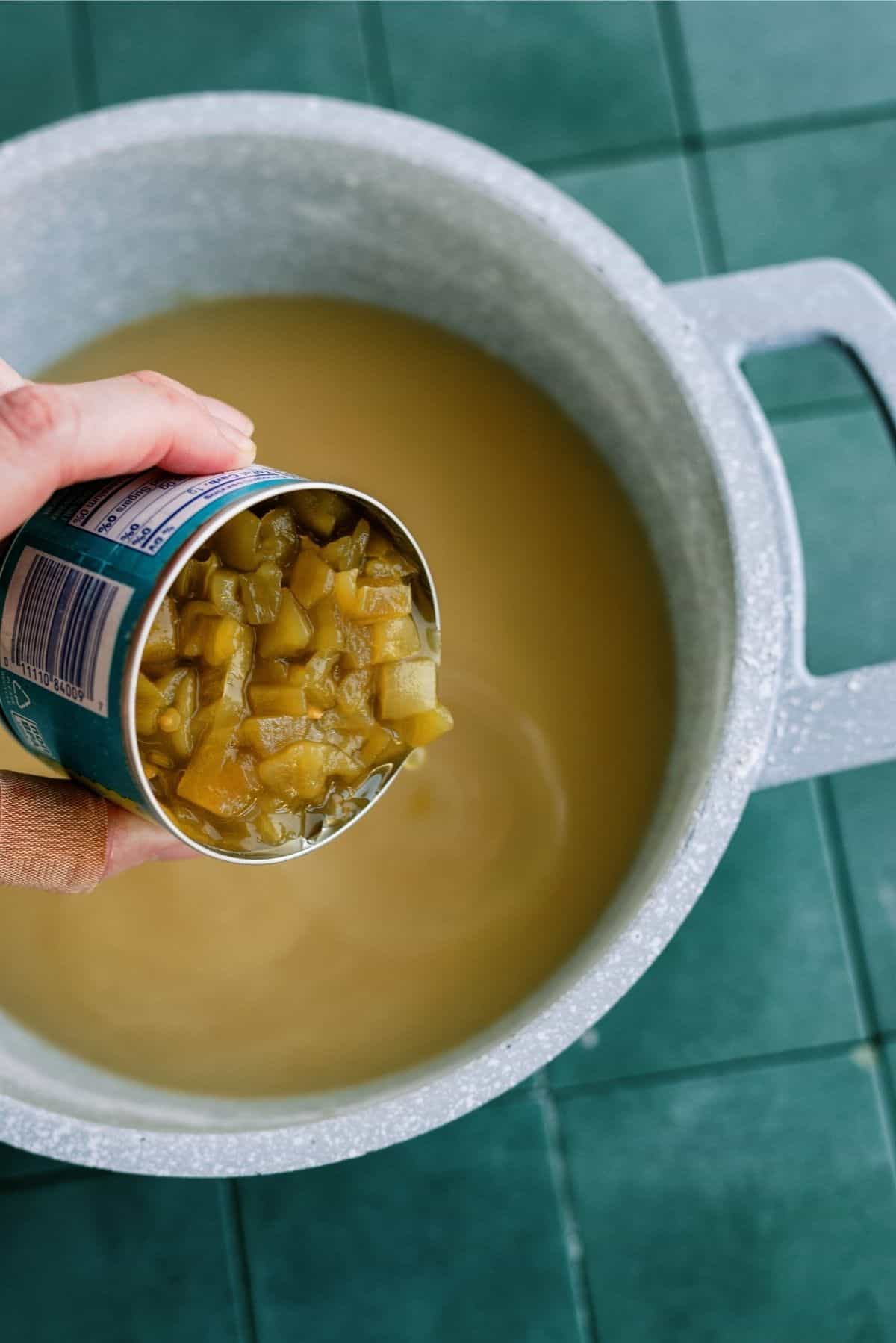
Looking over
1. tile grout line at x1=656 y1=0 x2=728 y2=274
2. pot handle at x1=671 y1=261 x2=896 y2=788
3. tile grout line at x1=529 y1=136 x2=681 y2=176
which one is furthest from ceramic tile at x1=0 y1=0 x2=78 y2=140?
pot handle at x1=671 y1=261 x2=896 y2=788

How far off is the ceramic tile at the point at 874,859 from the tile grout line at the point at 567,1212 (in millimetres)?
289

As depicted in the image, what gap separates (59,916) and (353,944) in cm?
19

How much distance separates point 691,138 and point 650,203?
0.23 feet

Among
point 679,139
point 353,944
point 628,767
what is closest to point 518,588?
point 628,767

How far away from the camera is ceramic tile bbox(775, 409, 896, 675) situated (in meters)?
→ 1.01

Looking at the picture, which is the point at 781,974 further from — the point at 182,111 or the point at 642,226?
the point at 182,111

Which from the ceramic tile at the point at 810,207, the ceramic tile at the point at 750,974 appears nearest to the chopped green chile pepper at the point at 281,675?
the ceramic tile at the point at 750,974

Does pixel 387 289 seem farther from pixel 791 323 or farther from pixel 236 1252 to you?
pixel 236 1252

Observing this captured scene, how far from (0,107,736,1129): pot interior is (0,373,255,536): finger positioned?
20cm

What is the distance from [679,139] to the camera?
1.03 m

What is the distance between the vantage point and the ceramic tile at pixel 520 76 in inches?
40.1

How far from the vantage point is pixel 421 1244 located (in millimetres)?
957

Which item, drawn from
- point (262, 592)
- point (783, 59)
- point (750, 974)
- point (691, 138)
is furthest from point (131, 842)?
point (783, 59)

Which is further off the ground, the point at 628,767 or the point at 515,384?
the point at 515,384
